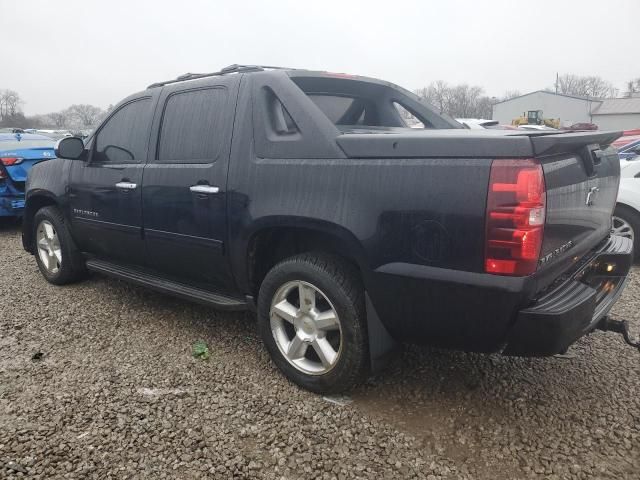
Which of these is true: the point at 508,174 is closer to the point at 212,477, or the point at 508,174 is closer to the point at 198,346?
the point at 212,477

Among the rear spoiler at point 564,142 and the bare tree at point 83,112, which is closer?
the rear spoiler at point 564,142

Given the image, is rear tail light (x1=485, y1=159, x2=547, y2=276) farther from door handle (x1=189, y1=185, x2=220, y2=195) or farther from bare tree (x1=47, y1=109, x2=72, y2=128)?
bare tree (x1=47, y1=109, x2=72, y2=128)

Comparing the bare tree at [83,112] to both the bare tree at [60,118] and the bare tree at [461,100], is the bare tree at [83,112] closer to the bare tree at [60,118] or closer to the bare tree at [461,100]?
the bare tree at [60,118]

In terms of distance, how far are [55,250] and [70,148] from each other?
1.19 meters

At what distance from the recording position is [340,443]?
93.1 inches

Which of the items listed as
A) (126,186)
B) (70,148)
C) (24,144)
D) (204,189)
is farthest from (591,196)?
(24,144)

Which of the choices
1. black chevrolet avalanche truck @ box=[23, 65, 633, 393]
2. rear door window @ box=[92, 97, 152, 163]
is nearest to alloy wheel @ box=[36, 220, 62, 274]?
black chevrolet avalanche truck @ box=[23, 65, 633, 393]

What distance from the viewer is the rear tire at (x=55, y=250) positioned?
4434 mm

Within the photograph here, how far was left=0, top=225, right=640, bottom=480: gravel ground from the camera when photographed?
7.26ft

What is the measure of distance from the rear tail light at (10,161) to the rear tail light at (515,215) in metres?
6.77

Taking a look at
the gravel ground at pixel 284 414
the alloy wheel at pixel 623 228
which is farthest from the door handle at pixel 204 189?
the alloy wheel at pixel 623 228

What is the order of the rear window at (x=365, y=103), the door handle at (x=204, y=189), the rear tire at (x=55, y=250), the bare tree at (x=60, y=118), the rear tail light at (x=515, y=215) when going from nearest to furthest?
Answer: the rear tail light at (x=515, y=215) → the door handle at (x=204, y=189) → the rear window at (x=365, y=103) → the rear tire at (x=55, y=250) → the bare tree at (x=60, y=118)

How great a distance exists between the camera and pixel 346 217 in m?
2.38

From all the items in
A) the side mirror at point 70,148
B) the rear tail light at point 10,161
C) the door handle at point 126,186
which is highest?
the side mirror at point 70,148
